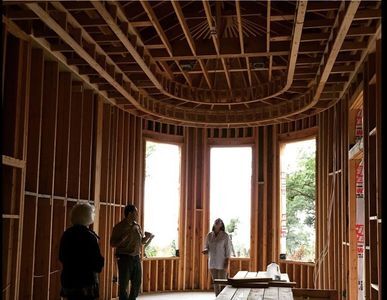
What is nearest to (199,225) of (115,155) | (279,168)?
(279,168)

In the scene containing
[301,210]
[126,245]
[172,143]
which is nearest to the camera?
[126,245]

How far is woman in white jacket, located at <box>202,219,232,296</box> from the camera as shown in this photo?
870 centimetres

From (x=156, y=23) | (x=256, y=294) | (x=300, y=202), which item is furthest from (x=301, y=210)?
(x=256, y=294)

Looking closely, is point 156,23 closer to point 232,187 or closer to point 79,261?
point 79,261

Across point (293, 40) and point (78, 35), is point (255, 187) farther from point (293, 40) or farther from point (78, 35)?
point (78, 35)

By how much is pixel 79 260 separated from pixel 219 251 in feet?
15.6

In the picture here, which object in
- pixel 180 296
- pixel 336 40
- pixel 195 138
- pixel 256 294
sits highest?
pixel 336 40

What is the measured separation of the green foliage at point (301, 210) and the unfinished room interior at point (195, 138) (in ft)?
0.21

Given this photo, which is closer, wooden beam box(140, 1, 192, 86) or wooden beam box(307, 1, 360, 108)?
wooden beam box(307, 1, 360, 108)

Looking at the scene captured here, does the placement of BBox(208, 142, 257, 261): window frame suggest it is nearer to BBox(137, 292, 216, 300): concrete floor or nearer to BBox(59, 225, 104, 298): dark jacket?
BBox(137, 292, 216, 300): concrete floor

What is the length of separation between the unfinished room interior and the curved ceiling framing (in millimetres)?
33

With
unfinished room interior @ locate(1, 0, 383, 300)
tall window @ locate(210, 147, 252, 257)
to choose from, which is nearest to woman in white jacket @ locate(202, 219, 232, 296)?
unfinished room interior @ locate(1, 0, 383, 300)

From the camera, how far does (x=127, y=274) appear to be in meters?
6.95

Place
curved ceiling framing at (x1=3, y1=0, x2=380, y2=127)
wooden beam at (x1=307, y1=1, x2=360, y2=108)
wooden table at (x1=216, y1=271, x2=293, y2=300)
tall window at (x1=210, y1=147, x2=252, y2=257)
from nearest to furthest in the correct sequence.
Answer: wooden table at (x1=216, y1=271, x2=293, y2=300), wooden beam at (x1=307, y1=1, x2=360, y2=108), curved ceiling framing at (x1=3, y1=0, x2=380, y2=127), tall window at (x1=210, y1=147, x2=252, y2=257)
